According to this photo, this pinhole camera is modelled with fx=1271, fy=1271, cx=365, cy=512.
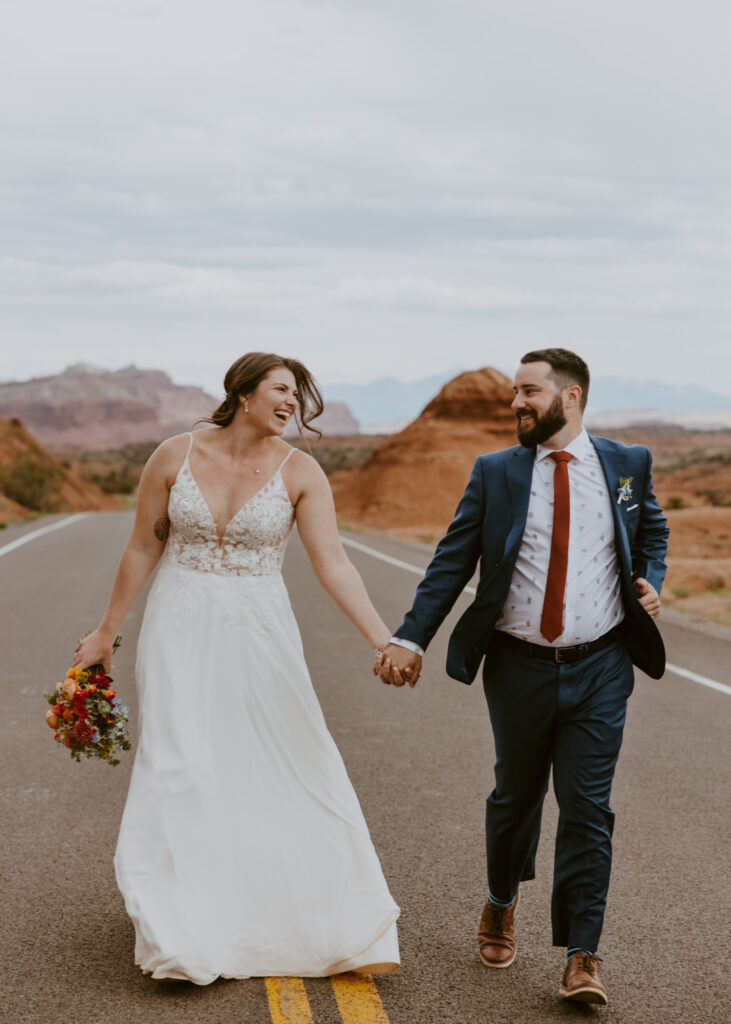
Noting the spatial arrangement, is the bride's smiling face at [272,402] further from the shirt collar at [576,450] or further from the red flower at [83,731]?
the red flower at [83,731]

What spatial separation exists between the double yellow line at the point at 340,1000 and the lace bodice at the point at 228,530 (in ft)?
4.48

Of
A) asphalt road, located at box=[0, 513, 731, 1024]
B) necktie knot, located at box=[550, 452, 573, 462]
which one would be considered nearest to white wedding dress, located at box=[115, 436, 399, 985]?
asphalt road, located at box=[0, 513, 731, 1024]

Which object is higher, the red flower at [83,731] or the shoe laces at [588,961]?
the red flower at [83,731]

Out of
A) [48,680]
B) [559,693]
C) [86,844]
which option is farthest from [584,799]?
[48,680]

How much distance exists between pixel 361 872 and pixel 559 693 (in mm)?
875

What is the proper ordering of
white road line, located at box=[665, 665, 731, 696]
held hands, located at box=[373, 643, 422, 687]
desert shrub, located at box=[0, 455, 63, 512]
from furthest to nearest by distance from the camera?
desert shrub, located at box=[0, 455, 63, 512], white road line, located at box=[665, 665, 731, 696], held hands, located at box=[373, 643, 422, 687]

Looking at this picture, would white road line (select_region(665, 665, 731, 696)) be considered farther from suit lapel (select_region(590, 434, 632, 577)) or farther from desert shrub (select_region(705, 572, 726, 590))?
desert shrub (select_region(705, 572, 726, 590))

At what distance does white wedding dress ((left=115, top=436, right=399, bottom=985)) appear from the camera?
4.00 metres

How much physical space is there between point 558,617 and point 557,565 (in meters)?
0.17

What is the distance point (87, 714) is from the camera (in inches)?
174

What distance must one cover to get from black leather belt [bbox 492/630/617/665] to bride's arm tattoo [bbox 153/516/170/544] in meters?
1.26

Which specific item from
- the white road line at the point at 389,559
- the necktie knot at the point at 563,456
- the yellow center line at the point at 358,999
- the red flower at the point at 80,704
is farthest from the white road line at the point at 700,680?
the red flower at the point at 80,704

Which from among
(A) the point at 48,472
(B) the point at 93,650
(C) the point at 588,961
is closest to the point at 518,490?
(C) the point at 588,961

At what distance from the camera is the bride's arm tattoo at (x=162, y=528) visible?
4477 mm
